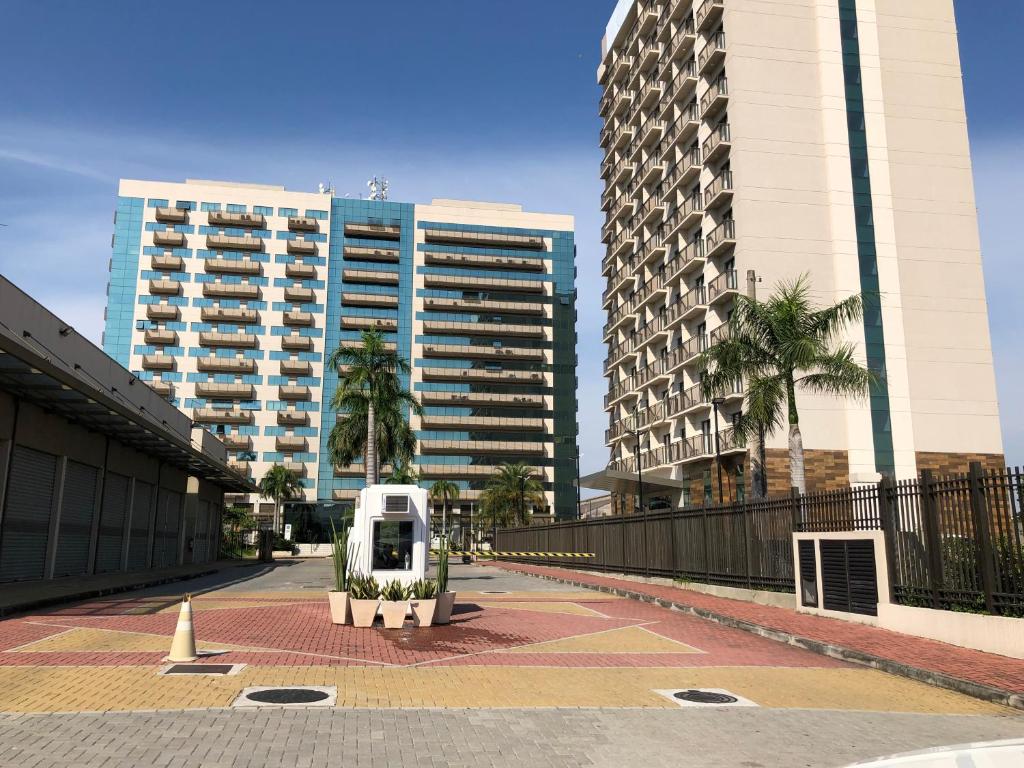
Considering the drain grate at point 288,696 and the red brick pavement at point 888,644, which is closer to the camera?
the drain grate at point 288,696

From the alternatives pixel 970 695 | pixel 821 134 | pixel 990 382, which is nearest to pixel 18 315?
pixel 970 695

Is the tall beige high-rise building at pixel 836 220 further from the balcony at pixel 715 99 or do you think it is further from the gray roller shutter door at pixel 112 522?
the gray roller shutter door at pixel 112 522

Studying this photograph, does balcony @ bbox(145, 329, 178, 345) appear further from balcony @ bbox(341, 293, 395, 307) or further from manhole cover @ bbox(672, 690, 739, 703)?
manhole cover @ bbox(672, 690, 739, 703)

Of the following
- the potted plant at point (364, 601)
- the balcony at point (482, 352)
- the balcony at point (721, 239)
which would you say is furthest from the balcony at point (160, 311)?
the potted plant at point (364, 601)

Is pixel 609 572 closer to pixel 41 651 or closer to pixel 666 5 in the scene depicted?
pixel 41 651

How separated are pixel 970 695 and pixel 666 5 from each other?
55527mm

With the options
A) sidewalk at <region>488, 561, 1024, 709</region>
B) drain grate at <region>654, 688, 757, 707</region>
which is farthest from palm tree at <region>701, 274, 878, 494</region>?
drain grate at <region>654, 688, 757, 707</region>

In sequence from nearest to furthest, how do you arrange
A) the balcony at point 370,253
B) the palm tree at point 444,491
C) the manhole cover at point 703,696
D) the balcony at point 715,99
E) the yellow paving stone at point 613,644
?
the manhole cover at point 703,696 → the yellow paving stone at point 613,644 → the balcony at point 715,99 → the palm tree at point 444,491 → the balcony at point 370,253

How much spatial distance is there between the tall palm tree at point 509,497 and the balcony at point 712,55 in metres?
50.2

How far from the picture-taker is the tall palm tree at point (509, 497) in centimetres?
8931

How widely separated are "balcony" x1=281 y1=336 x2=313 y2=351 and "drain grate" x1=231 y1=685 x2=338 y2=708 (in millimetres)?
93597

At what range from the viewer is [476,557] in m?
57.0

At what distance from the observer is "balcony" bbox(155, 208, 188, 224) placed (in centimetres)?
9931

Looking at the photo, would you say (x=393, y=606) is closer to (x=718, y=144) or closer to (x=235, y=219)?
(x=718, y=144)
